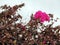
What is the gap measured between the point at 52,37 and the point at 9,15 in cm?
78

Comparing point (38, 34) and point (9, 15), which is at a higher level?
point (9, 15)

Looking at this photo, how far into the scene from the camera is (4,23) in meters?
3.17

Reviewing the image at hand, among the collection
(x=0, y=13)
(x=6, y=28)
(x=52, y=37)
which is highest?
(x=0, y=13)

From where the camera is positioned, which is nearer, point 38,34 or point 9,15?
point 9,15

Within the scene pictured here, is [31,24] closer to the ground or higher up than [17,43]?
higher up

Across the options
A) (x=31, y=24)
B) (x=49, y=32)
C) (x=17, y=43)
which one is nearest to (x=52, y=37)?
(x=49, y=32)

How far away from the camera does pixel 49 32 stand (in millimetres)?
3674

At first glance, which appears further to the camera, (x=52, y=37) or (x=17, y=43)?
(x=52, y=37)

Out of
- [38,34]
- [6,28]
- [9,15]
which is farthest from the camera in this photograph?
[38,34]

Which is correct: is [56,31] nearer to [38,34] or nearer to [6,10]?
[38,34]

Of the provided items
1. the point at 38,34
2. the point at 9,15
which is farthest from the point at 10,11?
the point at 38,34

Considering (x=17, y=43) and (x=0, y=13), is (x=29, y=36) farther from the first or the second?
(x=0, y=13)

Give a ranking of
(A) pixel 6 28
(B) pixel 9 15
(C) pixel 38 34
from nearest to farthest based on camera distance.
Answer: (A) pixel 6 28
(B) pixel 9 15
(C) pixel 38 34

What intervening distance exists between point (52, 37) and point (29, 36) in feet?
1.74
